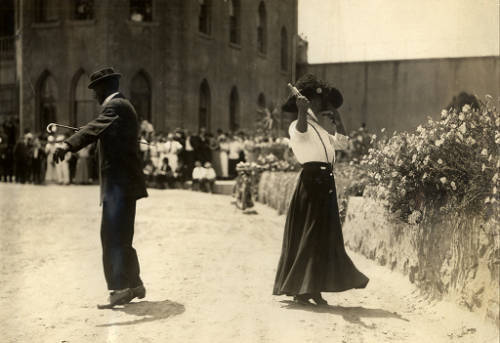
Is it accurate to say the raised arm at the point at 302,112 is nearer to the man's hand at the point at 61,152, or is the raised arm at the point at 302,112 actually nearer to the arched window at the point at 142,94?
the man's hand at the point at 61,152

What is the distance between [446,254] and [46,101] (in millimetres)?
20342

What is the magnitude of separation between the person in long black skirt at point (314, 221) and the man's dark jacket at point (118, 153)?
1.38 meters

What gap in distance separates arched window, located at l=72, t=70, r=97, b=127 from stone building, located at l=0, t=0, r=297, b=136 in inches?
1.3

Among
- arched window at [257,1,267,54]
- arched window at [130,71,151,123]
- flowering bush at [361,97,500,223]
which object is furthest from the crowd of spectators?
flowering bush at [361,97,500,223]

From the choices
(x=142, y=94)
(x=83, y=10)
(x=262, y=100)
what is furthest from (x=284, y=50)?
(x=83, y=10)

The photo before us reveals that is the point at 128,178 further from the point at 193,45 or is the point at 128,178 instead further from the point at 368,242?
the point at 193,45

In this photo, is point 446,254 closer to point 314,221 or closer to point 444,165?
point 444,165

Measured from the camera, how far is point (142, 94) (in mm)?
23188

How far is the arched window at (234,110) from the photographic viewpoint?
27094mm

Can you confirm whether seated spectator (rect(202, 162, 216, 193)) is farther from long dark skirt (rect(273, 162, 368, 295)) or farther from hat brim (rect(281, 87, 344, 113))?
long dark skirt (rect(273, 162, 368, 295))

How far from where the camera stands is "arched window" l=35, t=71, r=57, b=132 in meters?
23.7

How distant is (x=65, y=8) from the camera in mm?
23391

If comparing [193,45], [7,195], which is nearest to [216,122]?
[193,45]

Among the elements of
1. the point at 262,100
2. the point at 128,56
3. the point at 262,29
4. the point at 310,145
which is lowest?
the point at 310,145
